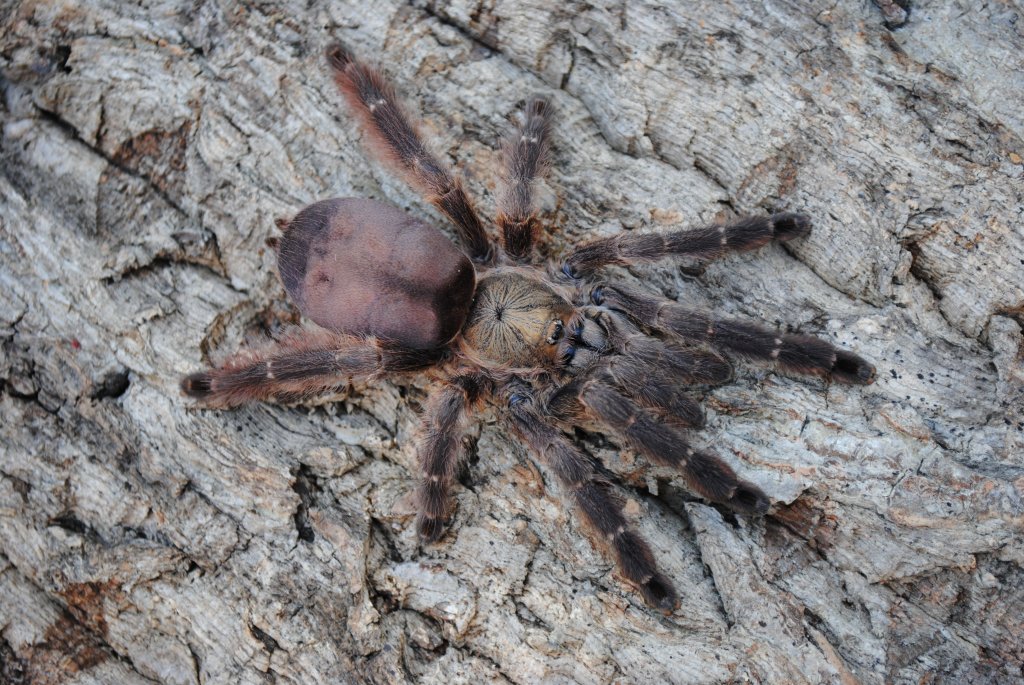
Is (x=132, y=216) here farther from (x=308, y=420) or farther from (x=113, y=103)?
(x=308, y=420)

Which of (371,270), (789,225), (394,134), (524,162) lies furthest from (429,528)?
(789,225)

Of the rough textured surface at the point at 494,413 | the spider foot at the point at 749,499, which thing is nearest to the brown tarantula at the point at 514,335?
the spider foot at the point at 749,499

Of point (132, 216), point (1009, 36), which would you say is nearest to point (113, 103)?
point (132, 216)

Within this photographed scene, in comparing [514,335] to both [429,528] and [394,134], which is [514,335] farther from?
[394,134]

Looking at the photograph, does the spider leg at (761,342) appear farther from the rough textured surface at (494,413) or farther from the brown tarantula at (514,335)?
the rough textured surface at (494,413)

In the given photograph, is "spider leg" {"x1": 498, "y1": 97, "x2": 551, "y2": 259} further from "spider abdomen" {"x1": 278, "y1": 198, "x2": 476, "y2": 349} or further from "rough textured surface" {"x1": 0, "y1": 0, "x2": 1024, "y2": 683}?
"spider abdomen" {"x1": 278, "y1": 198, "x2": 476, "y2": 349}

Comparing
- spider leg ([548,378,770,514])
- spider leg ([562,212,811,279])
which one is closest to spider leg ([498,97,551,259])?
spider leg ([562,212,811,279])
